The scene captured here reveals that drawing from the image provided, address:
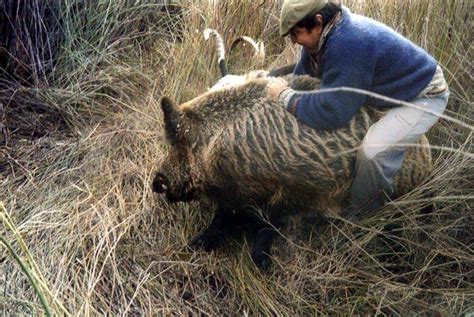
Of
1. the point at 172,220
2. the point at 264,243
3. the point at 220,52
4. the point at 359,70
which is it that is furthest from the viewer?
the point at 220,52

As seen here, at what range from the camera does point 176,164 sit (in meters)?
3.97

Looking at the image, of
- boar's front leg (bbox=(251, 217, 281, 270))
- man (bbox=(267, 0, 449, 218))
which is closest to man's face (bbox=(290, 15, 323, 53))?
man (bbox=(267, 0, 449, 218))

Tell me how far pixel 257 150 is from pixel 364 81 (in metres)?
0.68


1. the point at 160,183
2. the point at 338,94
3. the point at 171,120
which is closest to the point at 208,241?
the point at 160,183

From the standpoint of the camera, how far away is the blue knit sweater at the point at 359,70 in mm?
3574

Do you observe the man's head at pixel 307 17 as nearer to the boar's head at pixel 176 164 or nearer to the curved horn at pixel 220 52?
the boar's head at pixel 176 164

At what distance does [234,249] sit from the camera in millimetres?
4223

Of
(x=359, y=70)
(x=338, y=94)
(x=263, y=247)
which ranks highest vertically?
(x=359, y=70)

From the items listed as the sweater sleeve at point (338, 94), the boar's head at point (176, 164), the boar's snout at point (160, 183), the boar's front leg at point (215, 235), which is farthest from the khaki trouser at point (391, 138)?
the boar's snout at point (160, 183)

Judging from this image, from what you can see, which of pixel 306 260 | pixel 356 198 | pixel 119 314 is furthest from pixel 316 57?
pixel 119 314

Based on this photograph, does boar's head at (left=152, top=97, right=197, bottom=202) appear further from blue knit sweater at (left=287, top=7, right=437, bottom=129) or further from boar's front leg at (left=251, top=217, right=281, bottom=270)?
blue knit sweater at (left=287, top=7, right=437, bottom=129)

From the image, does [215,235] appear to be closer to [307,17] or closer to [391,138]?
[391,138]

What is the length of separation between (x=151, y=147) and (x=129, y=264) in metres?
1.05

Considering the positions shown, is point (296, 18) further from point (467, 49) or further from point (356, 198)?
point (467, 49)
